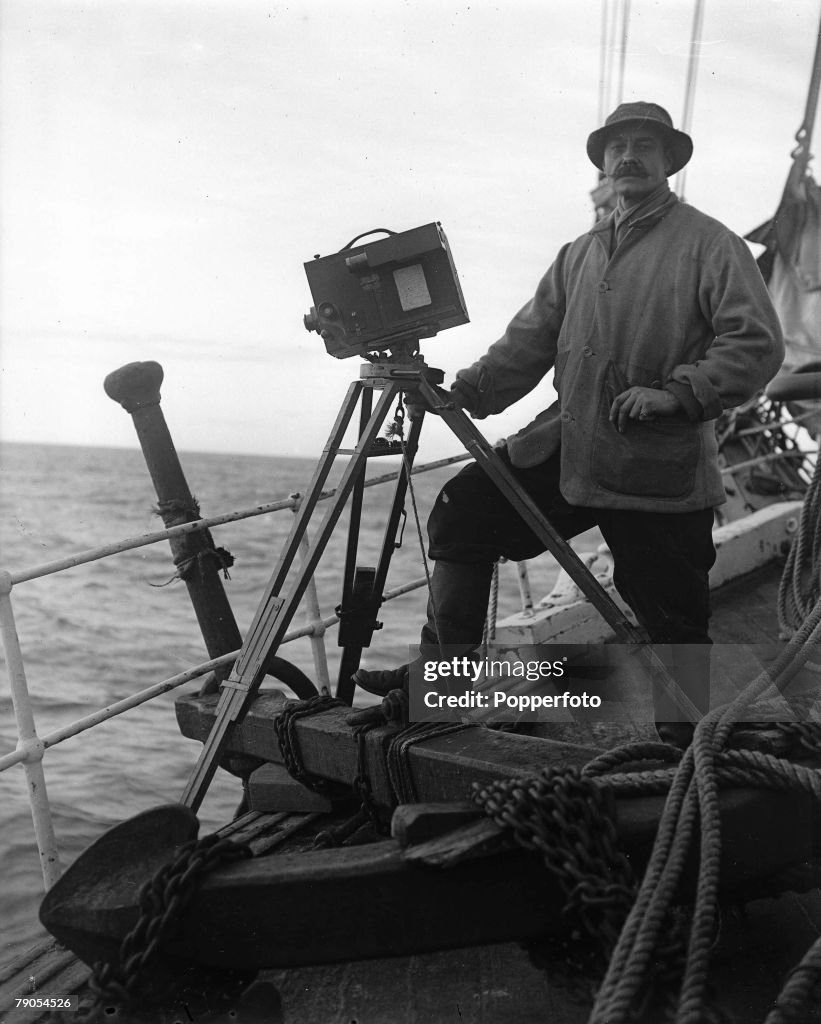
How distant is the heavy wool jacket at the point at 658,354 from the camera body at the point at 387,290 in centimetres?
43

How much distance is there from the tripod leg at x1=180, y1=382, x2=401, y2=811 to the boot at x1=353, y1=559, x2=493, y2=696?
399mm

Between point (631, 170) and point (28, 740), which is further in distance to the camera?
point (631, 170)

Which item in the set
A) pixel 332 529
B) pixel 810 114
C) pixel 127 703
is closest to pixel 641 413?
pixel 332 529

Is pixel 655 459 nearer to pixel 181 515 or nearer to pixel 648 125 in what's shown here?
pixel 648 125

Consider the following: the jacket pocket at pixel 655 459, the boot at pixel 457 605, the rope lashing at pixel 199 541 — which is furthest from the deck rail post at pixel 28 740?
the jacket pocket at pixel 655 459

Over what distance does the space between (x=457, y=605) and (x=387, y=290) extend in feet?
3.04

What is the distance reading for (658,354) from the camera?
8.88 ft

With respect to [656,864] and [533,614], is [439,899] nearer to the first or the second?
[656,864]

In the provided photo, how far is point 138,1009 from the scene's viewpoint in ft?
5.89

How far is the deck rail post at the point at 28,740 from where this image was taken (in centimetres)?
246

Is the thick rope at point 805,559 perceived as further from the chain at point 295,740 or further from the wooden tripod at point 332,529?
the chain at point 295,740

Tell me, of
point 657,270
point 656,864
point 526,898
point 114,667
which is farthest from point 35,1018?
point 114,667

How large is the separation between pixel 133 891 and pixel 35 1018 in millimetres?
428

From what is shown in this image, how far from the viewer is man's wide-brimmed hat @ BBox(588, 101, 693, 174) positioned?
2.67m
